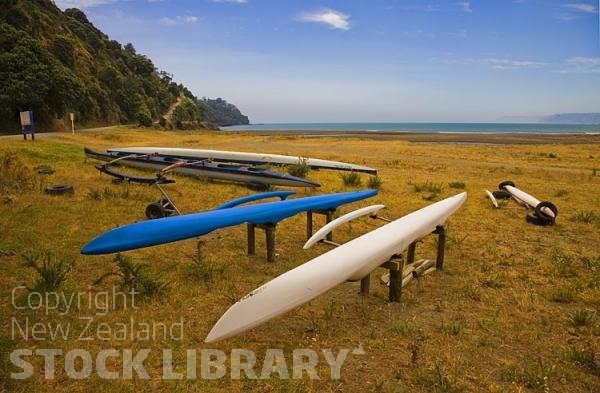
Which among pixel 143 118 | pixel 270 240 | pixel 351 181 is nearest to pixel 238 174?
pixel 351 181

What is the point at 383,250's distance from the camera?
4238 mm

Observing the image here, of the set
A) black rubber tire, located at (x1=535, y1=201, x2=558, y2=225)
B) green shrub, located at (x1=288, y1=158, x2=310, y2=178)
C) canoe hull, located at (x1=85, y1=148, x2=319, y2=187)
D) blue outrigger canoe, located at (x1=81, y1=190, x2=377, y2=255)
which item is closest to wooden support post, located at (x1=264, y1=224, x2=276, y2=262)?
blue outrigger canoe, located at (x1=81, y1=190, x2=377, y2=255)

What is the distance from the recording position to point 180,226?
16.3 ft

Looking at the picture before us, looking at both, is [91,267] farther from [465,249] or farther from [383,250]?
[465,249]

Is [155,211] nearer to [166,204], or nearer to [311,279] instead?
[166,204]

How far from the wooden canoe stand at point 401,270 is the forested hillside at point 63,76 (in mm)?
34767

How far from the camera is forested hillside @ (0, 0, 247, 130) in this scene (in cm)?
3095

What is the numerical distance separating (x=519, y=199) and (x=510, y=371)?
297 inches

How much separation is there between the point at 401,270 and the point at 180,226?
8.93 ft

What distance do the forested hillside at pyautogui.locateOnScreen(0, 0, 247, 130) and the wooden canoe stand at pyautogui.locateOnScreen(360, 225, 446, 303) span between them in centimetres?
3477

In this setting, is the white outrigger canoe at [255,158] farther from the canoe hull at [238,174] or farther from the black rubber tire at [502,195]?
the black rubber tire at [502,195]

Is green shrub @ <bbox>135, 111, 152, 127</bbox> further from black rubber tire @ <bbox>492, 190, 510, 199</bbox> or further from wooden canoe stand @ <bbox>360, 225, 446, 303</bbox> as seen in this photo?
wooden canoe stand @ <bbox>360, 225, 446, 303</bbox>

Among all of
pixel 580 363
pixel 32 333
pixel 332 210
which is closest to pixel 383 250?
pixel 580 363

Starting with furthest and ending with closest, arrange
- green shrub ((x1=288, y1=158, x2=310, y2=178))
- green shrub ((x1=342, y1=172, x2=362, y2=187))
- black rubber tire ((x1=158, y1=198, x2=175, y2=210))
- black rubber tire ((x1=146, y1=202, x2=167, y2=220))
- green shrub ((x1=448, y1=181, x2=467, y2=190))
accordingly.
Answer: green shrub ((x1=288, y1=158, x2=310, y2=178)) → green shrub ((x1=448, y1=181, x2=467, y2=190)) → green shrub ((x1=342, y1=172, x2=362, y2=187)) → black rubber tire ((x1=158, y1=198, x2=175, y2=210)) → black rubber tire ((x1=146, y1=202, x2=167, y2=220))
